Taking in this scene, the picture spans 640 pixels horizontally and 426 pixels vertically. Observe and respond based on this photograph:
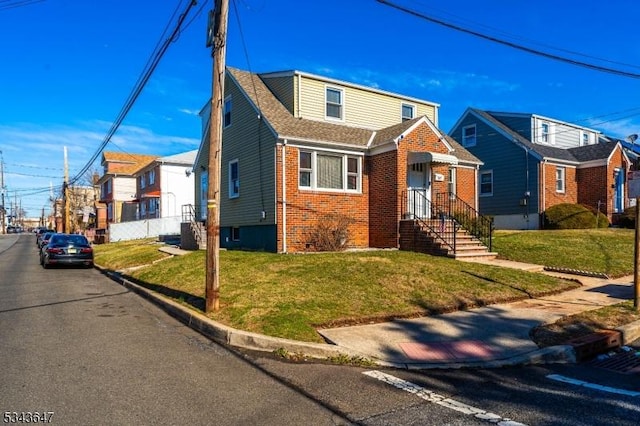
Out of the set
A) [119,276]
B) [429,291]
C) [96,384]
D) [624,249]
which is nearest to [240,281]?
[429,291]

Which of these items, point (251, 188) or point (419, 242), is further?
point (251, 188)

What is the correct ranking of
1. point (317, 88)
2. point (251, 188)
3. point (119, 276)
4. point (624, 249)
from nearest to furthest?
point (119, 276)
point (624, 249)
point (251, 188)
point (317, 88)

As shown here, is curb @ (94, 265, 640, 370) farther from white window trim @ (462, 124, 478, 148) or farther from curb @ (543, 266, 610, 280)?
white window trim @ (462, 124, 478, 148)

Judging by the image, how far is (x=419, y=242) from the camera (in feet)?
51.5

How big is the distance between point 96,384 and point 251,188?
1328 cm

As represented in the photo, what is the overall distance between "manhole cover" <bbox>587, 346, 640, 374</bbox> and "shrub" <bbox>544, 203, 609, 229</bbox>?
62.3 ft

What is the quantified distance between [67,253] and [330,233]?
35.1ft

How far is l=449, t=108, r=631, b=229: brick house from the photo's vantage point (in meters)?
27.3

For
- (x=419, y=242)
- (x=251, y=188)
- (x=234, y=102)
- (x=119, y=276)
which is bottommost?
(x=119, y=276)

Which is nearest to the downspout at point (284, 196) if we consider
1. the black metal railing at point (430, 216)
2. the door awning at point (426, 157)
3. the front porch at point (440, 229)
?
the front porch at point (440, 229)

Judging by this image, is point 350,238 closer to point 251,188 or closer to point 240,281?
point 251,188

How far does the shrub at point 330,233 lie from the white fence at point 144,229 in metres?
19.6

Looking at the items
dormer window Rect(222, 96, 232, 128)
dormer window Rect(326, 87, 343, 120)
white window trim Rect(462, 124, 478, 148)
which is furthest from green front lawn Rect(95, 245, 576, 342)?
white window trim Rect(462, 124, 478, 148)

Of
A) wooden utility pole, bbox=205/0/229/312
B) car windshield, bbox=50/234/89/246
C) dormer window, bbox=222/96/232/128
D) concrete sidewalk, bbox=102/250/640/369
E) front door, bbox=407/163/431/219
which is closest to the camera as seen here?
concrete sidewalk, bbox=102/250/640/369
